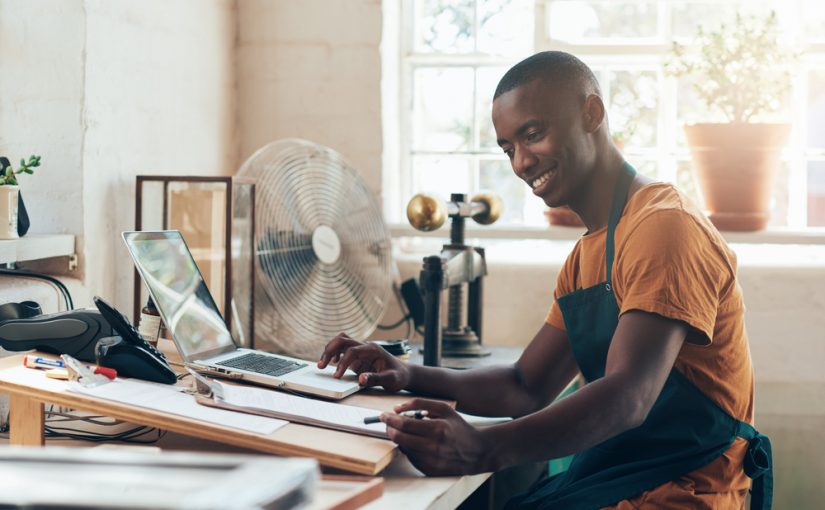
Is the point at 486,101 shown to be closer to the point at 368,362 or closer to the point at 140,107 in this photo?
the point at 140,107

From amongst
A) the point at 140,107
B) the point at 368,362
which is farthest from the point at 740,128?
the point at 140,107

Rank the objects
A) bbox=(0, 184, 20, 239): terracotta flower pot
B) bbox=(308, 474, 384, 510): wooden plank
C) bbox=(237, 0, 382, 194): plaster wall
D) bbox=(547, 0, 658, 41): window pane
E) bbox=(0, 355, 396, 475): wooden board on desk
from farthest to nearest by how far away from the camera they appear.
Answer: bbox=(547, 0, 658, 41): window pane < bbox=(237, 0, 382, 194): plaster wall < bbox=(0, 184, 20, 239): terracotta flower pot < bbox=(0, 355, 396, 475): wooden board on desk < bbox=(308, 474, 384, 510): wooden plank

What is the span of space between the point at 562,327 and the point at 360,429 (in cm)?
60

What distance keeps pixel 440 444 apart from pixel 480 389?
18.7 inches

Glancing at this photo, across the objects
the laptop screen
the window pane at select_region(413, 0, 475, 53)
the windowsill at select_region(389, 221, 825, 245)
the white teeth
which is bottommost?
the laptop screen

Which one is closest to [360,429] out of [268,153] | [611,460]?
[611,460]

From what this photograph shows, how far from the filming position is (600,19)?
2881 mm

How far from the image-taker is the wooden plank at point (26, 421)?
1340 millimetres

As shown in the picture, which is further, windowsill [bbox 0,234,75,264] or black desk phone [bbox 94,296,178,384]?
windowsill [bbox 0,234,75,264]

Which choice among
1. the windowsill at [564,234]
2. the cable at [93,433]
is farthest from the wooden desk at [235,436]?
the windowsill at [564,234]

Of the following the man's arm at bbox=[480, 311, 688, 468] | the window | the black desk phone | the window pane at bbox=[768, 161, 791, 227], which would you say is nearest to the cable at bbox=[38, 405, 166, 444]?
the black desk phone

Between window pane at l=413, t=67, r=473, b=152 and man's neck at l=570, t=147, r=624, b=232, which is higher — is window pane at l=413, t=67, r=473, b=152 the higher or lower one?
the higher one

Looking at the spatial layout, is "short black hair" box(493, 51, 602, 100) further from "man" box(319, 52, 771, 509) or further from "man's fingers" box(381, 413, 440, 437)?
"man's fingers" box(381, 413, 440, 437)

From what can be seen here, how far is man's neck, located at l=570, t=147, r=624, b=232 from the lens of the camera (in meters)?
1.60
